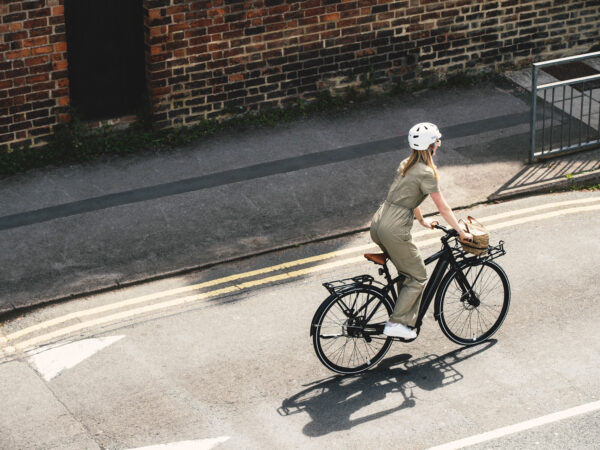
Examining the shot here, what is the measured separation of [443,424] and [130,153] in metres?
6.50

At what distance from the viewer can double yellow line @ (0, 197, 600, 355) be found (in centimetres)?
938

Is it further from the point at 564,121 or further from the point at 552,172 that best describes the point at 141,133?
the point at 564,121

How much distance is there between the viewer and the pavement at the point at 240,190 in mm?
10656

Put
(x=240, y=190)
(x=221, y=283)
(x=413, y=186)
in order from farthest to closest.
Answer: (x=240, y=190) < (x=221, y=283) < (x=413, y=186)

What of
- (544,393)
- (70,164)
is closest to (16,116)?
(70,164)

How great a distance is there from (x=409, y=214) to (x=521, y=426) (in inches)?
73.8

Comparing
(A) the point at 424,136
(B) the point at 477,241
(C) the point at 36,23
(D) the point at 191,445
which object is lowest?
(D) the point at 191,445

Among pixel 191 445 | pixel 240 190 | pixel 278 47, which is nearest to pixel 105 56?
pixel 278 47

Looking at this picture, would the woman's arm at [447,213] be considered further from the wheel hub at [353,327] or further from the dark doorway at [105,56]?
the dark doorway at [105,56]

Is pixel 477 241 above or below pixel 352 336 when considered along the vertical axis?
above

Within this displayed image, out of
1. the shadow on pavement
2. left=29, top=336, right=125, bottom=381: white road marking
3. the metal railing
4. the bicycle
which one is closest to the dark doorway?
left=29, top=336, right=125, bottom=381: white road marking

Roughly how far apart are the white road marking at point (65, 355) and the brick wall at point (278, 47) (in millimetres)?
→ 4277

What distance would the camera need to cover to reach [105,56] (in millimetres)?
13078

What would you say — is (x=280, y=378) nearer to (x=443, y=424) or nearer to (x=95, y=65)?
(x=443, y=424)
